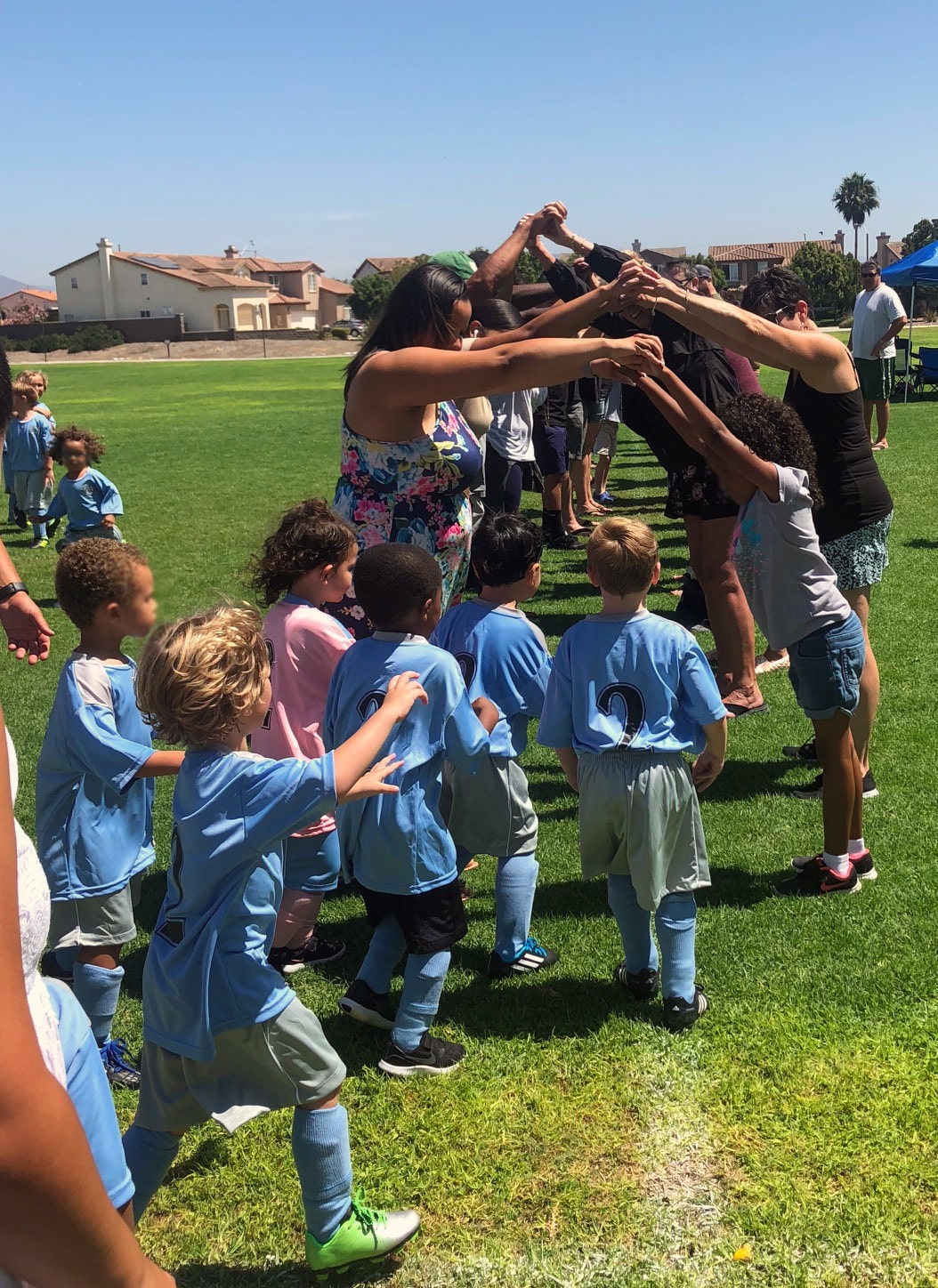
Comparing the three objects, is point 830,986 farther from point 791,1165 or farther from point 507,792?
point 507,792

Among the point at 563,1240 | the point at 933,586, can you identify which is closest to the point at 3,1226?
the point at 563,1240

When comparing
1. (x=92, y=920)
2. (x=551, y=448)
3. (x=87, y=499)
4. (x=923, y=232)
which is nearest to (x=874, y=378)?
(x=551, y=448)

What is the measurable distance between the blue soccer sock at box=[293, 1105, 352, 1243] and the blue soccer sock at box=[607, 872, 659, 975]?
1.31 metres

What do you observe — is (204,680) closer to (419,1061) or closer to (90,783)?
(90,783)

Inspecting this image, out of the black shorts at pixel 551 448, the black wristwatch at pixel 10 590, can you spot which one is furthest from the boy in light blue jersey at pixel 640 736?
the black shorts at pixel 551 448

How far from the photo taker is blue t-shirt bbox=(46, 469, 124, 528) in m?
9.59

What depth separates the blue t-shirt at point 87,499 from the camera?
378 inches

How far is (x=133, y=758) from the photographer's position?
3.28 m

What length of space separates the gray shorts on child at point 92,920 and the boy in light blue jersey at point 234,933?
2.87ft

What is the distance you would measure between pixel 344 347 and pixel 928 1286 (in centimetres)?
7651

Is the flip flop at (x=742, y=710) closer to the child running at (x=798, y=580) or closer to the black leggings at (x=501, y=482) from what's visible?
the child running at (x=798, y=580)

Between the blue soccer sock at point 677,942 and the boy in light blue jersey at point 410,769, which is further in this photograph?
the blue soccer sock at point 677,942

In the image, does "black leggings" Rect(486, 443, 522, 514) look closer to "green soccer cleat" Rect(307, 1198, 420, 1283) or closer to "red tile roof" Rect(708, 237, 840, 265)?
"green soccer cleat" Rect(307, 1198, 420, 1283)

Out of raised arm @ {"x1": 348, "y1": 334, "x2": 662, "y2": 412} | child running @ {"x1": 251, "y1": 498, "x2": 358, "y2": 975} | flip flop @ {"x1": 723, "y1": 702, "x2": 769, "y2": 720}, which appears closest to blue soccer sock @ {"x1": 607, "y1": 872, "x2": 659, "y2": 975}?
child running @ {"x1": 251, "y1": 498, "x2": 358, "y2": 975}
